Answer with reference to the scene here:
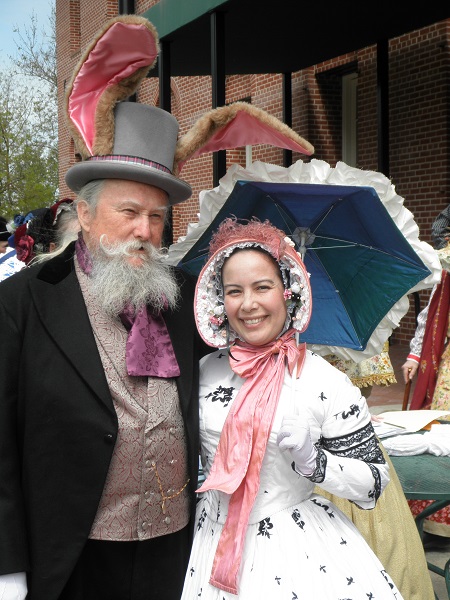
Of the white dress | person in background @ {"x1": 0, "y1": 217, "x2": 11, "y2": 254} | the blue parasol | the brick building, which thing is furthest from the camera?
the brick building

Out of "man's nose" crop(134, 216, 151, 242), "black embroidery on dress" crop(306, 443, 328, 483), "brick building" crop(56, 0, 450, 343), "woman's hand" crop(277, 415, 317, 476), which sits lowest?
"black embroidery on dress" crop(306, 443, 328, 483)

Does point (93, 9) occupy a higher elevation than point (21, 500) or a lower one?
higher

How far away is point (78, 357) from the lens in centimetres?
219

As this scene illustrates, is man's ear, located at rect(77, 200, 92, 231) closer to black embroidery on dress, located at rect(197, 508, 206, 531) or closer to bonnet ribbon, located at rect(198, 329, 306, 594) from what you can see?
bonnet ribbon, located at rect(198, 329, 306, 594)

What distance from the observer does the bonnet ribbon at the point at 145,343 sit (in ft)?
7.34

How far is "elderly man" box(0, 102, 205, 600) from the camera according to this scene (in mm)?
2154

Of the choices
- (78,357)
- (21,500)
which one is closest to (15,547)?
(21,500)

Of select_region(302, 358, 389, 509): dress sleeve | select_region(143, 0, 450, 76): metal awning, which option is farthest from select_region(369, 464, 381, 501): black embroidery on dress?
select_region(143, 0, 450, 76): metal awning

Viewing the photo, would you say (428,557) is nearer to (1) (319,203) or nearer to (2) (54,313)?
(1) (319,203)

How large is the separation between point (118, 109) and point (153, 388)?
0.88 metres

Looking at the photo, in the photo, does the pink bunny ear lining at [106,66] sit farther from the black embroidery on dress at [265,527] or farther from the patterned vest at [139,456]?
the black embroidery on dress at [265,527]

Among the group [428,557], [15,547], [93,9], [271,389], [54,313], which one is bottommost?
[428,557]

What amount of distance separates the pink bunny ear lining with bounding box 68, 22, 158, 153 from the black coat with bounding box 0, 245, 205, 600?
2.25 feet

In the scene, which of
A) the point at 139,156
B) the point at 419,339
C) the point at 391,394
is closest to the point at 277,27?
the point at 391,394
